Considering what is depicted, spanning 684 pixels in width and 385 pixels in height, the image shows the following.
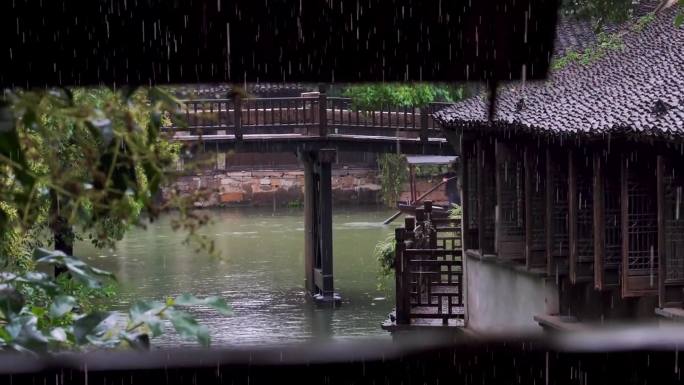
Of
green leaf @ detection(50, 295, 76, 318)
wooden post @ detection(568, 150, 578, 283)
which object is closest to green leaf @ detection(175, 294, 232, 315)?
green leaf @ detection(50, 295, 76, 318)

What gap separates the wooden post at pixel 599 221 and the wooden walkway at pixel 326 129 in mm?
6143

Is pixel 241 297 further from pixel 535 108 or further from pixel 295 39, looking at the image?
pixel 295 39

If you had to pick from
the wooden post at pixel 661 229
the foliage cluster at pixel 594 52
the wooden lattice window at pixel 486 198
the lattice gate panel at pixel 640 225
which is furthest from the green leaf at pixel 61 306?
the foliage cluster at pixel 594 52

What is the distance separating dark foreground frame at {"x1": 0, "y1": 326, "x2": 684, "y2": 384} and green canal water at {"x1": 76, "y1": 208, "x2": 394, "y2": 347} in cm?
803

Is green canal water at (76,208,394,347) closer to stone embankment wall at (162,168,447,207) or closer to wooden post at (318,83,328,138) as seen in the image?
wooden post at (318,83,328,138)

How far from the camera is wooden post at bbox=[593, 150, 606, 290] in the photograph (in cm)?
816

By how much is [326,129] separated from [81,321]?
A: 13173 millimetres

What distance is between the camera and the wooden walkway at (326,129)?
14.4 metres

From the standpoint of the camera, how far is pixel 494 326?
425 inches

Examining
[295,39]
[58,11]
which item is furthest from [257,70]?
[58,11]

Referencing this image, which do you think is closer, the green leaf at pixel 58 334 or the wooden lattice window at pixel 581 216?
the green leaf at pixel 58 334

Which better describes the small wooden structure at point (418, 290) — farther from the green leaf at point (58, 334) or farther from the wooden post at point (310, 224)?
the green leaf at point (58, 334)

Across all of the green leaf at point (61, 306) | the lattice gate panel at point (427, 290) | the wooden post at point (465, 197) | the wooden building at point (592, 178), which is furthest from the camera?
the wooden post at point (465, 197)

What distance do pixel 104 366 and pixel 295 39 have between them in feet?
1.52
